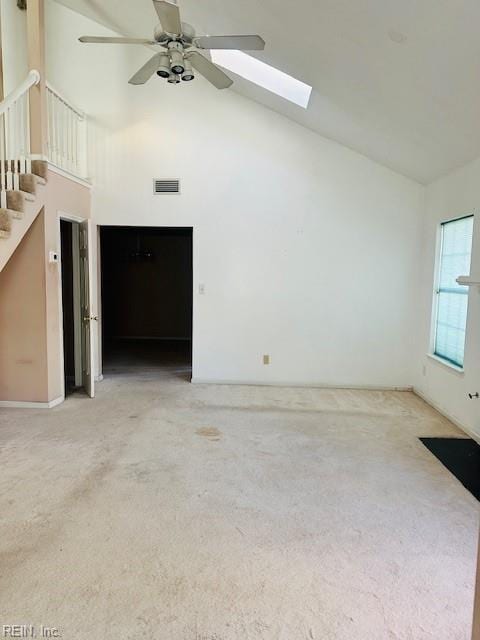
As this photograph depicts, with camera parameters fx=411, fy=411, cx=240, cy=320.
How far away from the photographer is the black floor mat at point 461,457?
2975 mm

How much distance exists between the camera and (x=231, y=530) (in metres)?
2.31

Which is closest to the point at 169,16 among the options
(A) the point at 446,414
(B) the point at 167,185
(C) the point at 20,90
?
(C) the point at 20,90

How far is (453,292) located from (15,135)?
15.7 feet

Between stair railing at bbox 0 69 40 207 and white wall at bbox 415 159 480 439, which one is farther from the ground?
stair railing at bbox 0 69 40 207

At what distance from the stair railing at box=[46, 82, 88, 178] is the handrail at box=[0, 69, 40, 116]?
33 centimetres

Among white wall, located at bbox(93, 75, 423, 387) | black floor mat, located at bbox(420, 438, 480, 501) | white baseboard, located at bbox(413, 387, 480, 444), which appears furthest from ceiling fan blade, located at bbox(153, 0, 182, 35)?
white baseboard, located at bbox(413, 387, 480, 444)

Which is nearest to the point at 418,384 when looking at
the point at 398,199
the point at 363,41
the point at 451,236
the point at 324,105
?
Answer: the point at 451,236

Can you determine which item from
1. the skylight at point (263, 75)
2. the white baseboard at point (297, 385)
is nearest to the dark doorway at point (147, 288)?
the white baseboard at point (297, 385)

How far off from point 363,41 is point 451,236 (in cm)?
239

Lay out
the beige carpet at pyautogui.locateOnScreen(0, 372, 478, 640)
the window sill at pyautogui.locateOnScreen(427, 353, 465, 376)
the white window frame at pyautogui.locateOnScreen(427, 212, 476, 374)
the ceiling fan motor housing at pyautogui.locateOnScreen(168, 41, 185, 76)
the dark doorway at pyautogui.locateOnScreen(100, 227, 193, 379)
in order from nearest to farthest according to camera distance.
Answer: the beige carpet at pyautogui.locateOnScreen(0, 372, 478, 640) → the ceiling fan motor housing at pyautogui.locateOnScreen(168, 41, 185, 76) → the window sill at pyautogui.locateOnScreen(427, 353, 465, 376) → the white window frame at pyautogui.locateOnScreen(427, 212, 476, 374) → the dark doorway at pyautogui.locateOnScreen(100, 227, 193, 379)

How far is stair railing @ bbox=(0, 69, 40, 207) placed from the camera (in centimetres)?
368

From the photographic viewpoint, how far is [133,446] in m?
3.40

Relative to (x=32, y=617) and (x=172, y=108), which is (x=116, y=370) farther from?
(x=32, y=617)

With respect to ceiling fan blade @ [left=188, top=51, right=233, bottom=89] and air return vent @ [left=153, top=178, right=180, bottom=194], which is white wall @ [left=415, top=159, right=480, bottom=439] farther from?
air return vent @ [left=153, top=178, right=180, bottom=194]
